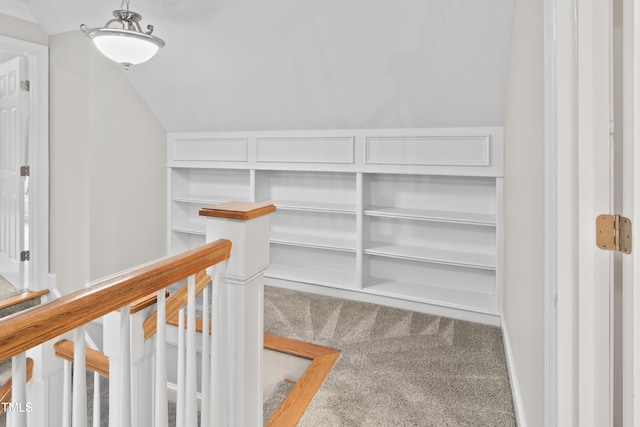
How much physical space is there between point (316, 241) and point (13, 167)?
2749 millimetres

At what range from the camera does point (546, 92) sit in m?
1.04

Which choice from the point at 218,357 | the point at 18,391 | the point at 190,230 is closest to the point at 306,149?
the point at 190,230

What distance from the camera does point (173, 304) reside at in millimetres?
1133

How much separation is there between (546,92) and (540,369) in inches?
33.0

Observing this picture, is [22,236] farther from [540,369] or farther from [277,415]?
[540,369]

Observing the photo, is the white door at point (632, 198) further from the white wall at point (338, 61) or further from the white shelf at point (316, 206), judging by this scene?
the white shelf at point (316, 206)

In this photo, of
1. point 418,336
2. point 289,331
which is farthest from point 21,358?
point 418,336

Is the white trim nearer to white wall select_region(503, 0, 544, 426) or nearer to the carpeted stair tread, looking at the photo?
the carpeted stair tread

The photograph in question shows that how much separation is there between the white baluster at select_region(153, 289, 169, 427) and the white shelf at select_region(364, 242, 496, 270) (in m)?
2.28

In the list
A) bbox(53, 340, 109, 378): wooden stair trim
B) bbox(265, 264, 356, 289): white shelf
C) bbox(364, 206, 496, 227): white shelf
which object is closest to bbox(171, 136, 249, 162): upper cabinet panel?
bbox(265, 264, 356, 289): white shelf

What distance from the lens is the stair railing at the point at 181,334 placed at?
713mm

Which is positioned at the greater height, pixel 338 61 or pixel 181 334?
pixel 338 61

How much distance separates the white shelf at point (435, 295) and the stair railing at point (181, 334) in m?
1.90

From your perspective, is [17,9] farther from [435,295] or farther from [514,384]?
[514,384]
